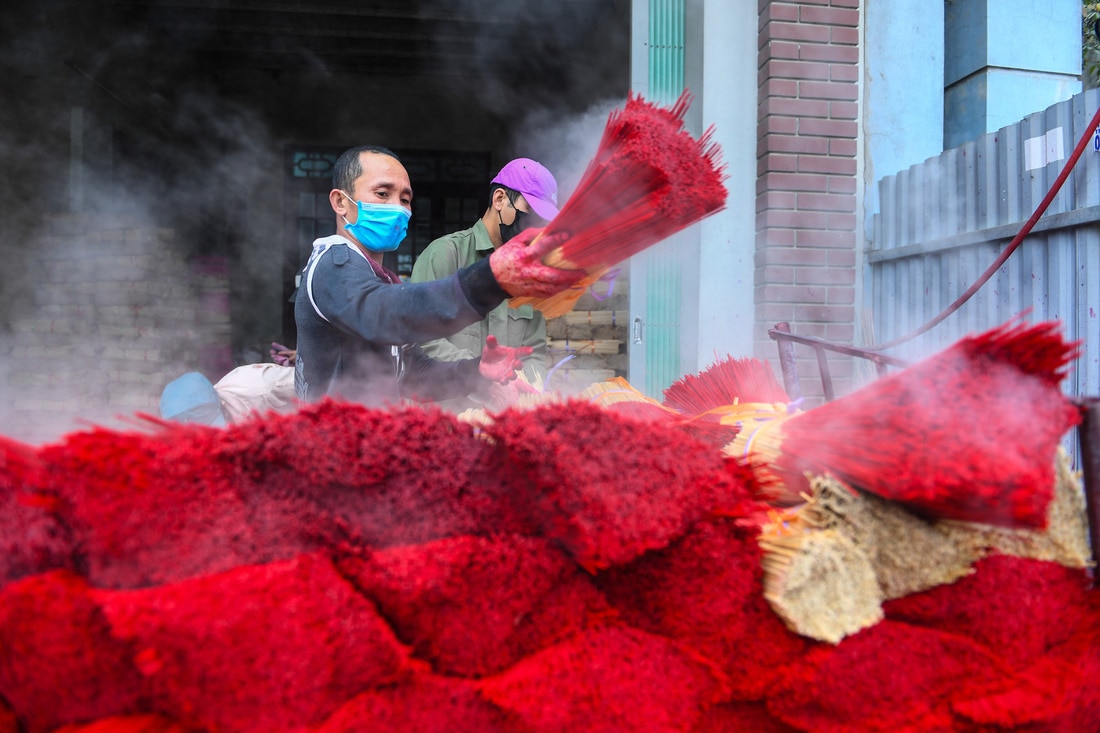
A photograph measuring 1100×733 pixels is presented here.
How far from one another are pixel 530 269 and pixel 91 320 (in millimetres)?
5402

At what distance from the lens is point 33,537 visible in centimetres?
78

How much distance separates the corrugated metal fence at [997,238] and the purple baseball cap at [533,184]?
5.81 feet

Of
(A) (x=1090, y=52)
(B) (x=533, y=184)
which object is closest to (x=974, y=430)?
(B) (x=533, y=184)

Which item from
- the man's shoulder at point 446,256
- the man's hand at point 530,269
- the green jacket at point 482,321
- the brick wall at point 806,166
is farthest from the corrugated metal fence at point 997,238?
the man's hand at point 530,269

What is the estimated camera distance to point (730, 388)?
5.58ft

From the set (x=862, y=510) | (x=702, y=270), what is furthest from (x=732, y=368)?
(x=702, y=270)

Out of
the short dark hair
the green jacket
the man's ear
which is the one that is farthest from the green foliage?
the man's ear

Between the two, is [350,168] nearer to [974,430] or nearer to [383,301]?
[383,301]

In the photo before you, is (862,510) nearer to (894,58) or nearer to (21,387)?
(894,58)

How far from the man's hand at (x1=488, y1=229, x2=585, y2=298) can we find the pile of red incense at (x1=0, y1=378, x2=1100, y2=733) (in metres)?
0.37

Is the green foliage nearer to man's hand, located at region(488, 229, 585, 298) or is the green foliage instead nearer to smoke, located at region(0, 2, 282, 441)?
man's hand, located at region(488, 229, 585, 298)

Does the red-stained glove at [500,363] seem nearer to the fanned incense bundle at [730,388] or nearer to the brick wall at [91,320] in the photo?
the fanned incense bundle at [730,388]

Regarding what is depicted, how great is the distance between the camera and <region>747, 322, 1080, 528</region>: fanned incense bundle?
850mm

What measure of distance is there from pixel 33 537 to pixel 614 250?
89cm
